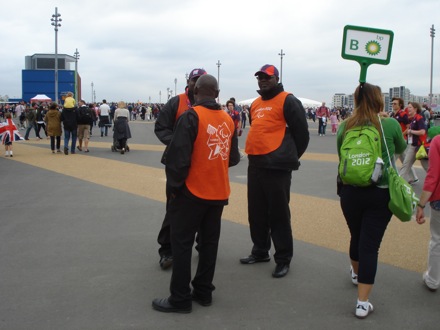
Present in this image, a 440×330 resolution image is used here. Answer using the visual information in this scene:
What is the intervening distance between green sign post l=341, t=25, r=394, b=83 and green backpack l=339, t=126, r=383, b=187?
0.74 meters

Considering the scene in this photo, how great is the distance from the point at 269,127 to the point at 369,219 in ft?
4.56

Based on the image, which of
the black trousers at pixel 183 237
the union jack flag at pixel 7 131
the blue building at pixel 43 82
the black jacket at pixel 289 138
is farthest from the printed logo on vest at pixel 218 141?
the blue building at pixel 43 82

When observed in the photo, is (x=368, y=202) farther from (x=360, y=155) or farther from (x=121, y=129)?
(x=121, y=129)

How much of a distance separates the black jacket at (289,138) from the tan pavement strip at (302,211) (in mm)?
1429

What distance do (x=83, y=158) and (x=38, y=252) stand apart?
9077mm

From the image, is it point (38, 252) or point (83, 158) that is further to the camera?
point (83, 158)

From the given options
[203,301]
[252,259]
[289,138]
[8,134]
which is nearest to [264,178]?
[289,138]

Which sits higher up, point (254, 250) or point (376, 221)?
point (376, 221)

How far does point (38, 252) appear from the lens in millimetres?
5043

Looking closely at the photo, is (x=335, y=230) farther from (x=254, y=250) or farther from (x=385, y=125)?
(x=385, y=125)

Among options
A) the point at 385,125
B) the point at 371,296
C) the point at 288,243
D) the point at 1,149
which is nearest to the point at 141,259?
the point at 288,243

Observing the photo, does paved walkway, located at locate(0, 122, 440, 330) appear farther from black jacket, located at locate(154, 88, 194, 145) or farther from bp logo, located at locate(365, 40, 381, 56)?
bp logo, located at locate(365, 40, 381, 56)

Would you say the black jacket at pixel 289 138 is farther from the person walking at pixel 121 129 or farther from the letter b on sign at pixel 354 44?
the person walking at pixel 121 129

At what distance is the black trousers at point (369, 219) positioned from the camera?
3.54 m
